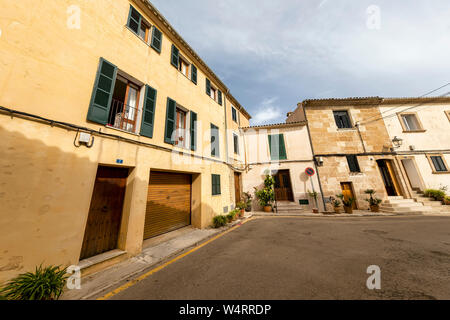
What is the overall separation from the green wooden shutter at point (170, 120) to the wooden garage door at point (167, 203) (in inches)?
55.2

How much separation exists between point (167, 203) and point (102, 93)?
4.14 m

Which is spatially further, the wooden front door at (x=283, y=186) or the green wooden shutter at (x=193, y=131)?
the wooden front door at (x=283, y=186)

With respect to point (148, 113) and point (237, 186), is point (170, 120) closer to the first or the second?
point (148, 113)

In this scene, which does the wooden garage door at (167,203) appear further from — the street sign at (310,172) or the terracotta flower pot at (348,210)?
the terracotta flower pot at (348,210)

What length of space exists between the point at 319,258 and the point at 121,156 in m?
5.90

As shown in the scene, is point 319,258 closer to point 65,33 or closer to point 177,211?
point 177,211

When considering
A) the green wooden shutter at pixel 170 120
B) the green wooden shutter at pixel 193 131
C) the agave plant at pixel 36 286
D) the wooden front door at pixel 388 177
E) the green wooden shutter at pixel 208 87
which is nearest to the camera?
the agave plant at pixel 36 286

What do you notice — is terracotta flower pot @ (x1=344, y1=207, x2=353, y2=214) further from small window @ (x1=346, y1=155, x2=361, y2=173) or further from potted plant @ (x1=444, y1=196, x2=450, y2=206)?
potted plant @ (x1=444, y1=196, x2=450, y2=206)

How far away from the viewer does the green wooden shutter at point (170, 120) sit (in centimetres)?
543

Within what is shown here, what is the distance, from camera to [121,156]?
159 inches

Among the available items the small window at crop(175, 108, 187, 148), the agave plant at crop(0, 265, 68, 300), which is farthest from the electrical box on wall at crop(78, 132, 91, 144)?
the small window at crop(175, 108, 187, 148)

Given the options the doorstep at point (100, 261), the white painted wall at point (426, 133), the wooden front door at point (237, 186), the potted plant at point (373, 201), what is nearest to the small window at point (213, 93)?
the wooden front door at point (237, 186)

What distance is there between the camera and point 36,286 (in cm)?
231
